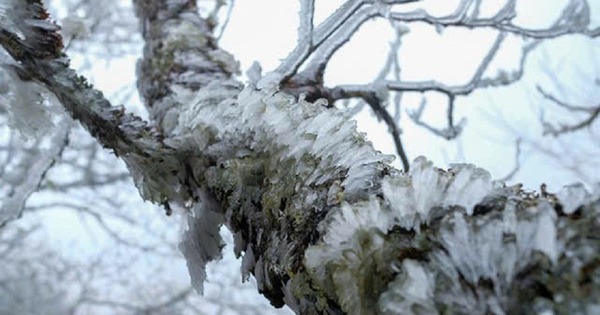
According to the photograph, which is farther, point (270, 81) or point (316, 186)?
point (270, 81)

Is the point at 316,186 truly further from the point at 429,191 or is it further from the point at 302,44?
the point at 302,44

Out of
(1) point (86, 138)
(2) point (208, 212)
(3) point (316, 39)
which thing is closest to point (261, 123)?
(2) point (208, 212)

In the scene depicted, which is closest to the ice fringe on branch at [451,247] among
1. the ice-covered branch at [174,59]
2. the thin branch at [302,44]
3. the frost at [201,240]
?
the frost at [201,240]

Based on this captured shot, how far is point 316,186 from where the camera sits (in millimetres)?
517

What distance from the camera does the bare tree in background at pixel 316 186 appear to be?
311mm

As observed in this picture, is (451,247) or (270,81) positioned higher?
(270,81)

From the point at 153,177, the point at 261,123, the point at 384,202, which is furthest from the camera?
the point at 153,177

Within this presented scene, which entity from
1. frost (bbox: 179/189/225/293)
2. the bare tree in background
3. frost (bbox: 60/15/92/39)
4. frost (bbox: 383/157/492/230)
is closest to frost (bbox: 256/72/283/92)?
the bare tree in background

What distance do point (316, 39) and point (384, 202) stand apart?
48 centimetres

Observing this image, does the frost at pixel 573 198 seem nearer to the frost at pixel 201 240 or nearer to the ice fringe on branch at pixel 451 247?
the ice fringe on branch at pixel 451 247

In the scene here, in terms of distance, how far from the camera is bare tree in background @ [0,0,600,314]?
31 centimetres

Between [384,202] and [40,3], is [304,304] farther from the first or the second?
[40,3]

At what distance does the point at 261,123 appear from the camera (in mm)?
640

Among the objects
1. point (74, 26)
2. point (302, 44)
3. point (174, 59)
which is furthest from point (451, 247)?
point (74, 26)
